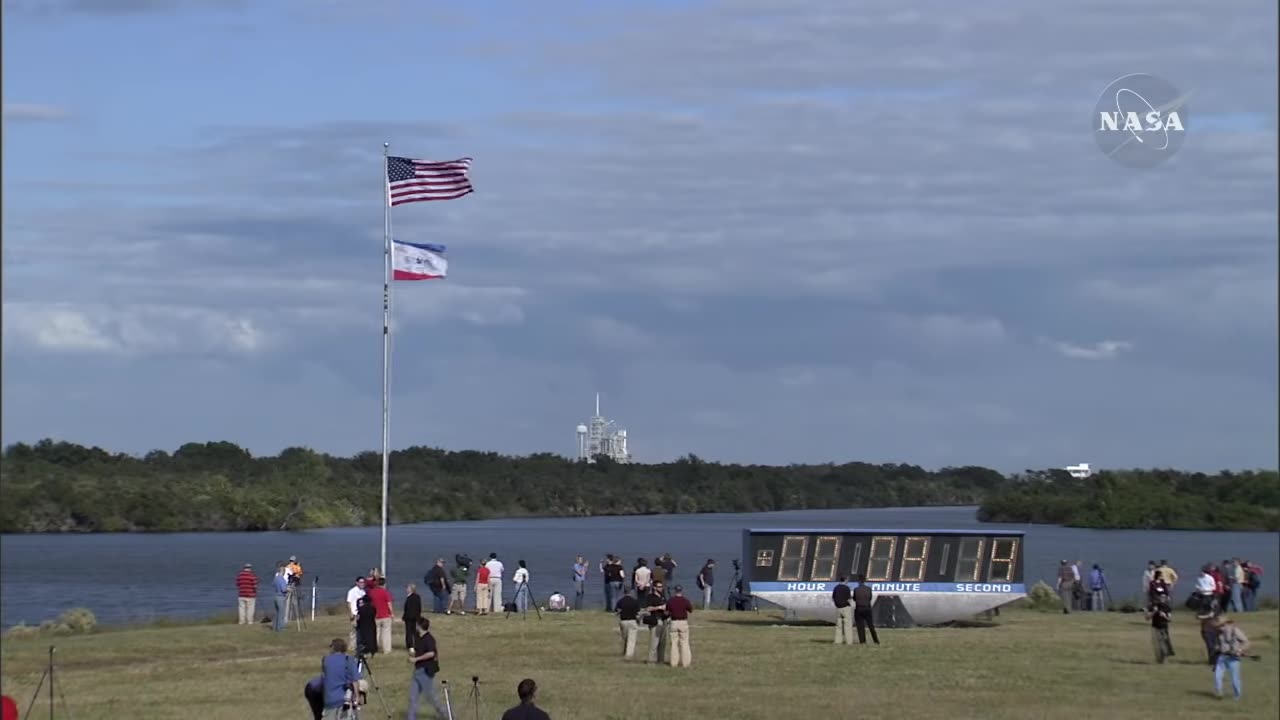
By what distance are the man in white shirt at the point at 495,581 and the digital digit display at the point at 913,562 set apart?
970 centimetres

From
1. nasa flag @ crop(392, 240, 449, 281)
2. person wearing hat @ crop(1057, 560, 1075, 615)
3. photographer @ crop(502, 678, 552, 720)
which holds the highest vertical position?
nasa flag @ crop(392, 240, 449, 281)

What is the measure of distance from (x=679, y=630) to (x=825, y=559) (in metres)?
10.4

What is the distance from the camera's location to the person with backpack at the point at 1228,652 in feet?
82.3

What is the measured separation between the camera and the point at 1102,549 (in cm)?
11362

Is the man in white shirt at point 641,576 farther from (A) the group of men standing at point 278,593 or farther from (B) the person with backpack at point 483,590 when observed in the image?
A: (A) the group of men standing at point 278,593

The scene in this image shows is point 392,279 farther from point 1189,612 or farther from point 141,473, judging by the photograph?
point 141,473

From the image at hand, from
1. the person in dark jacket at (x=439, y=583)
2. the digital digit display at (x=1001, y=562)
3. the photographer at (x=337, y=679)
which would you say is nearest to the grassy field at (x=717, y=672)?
the digital digit display at (x=1001, y=562)

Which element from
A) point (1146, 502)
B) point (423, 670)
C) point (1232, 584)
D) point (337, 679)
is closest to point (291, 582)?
point (423, 670)

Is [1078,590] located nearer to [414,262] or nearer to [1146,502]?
[414,262]

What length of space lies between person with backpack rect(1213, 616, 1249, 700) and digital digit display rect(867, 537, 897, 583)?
1397 cm

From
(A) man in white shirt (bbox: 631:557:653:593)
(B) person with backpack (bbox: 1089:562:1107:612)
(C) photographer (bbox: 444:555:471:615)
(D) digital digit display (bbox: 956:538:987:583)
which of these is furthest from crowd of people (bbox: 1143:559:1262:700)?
(C) photographer (bbox: 444:555:471:615)

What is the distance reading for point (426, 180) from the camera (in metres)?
38.7

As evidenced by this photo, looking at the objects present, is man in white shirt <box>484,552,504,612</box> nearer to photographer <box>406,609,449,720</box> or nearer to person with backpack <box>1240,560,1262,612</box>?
person with backpack <box>1240,560,1262,612</box>

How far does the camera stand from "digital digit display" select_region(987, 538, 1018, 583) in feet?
129
